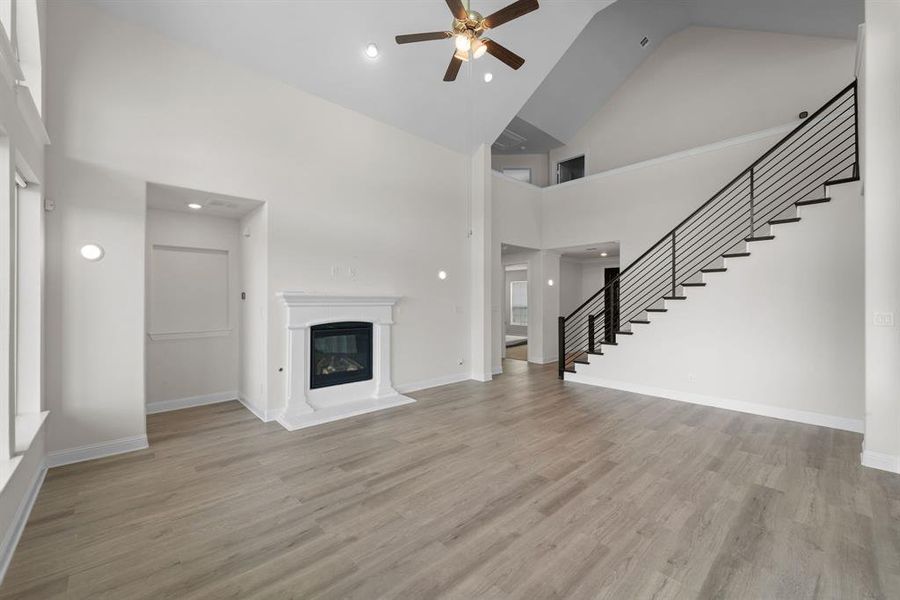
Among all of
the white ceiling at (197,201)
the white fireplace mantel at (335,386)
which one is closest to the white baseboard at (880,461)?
the white fireplace mantel at (335,386)

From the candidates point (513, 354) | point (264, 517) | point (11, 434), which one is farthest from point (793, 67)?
point (11, 434)

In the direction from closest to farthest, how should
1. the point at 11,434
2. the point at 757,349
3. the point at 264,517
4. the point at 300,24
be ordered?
the point at 11,434 < the point at 264,517 < the point at 300,24 < the point at 757,349

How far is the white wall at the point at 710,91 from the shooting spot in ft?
20.1

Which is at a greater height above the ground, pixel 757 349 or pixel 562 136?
pixel 562 136

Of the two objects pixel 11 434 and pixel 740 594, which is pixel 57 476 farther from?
pixel 740 594

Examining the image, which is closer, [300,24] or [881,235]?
[881,235]

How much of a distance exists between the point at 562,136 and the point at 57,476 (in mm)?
9870

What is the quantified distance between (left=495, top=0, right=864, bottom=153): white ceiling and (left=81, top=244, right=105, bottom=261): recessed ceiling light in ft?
25.2

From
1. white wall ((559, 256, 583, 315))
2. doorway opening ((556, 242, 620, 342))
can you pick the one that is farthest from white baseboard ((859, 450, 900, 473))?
white wall ((559, 256, 583, 315))

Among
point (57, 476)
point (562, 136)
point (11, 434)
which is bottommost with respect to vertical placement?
point (57, 476)

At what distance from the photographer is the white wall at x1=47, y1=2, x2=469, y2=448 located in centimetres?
337

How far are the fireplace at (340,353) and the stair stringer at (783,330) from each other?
13.7 ft

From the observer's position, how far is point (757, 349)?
183 inches

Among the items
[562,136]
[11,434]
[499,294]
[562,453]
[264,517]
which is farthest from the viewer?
[562,136]
